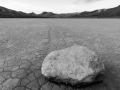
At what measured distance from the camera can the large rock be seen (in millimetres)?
1818

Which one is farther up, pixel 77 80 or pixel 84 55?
pixel 84 55

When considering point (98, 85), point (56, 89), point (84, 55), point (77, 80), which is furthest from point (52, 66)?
point (98, 85)

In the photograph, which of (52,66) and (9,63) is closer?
(52,66)

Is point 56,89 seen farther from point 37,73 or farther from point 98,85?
point 98,85

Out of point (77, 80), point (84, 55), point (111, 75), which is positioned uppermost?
point (84, 55)

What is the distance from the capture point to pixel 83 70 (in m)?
1.87

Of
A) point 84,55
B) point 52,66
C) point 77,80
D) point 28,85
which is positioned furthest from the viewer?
point 84,55

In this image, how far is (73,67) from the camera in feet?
6.40

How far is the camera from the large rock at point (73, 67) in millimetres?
1818

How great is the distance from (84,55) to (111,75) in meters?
0.87

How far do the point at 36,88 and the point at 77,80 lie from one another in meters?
0.87

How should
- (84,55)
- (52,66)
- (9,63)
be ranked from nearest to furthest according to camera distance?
1. (52,66)
2. (84,55)
3. (9,63)

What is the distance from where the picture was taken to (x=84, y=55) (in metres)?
2.17

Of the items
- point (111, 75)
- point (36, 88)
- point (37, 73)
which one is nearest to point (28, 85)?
point (36, 88)
